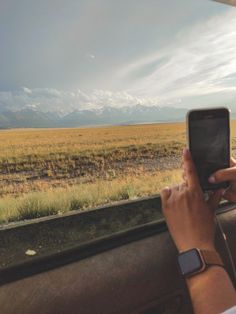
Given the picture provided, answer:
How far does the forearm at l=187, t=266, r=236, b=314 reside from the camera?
21.5 inches

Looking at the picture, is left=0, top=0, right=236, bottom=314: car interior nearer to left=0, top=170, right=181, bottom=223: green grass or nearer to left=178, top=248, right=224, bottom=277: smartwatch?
left=0, top=170, right=181, bottom=223: green grass

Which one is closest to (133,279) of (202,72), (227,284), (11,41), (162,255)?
(162,255)

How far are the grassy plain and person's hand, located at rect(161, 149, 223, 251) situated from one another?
361 millimetres

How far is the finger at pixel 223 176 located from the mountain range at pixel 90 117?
1.77 ft

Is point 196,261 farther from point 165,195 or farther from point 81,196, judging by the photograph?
point 81,196

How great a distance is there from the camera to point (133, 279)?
785 mm

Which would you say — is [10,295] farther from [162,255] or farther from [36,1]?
[36,1]

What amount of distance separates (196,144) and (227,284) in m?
0.29

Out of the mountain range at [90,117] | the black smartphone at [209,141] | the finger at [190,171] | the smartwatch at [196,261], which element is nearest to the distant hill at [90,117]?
the mountain range at [90,117]

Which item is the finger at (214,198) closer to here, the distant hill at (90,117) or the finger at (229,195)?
the finger at (229,195)

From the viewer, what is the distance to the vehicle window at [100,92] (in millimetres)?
1137

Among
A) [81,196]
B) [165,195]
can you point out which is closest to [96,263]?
[165,195]

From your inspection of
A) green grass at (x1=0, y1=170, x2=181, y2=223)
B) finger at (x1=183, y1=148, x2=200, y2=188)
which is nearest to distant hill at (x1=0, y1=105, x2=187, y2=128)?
green grass at (x1=0, y1=170, x2=181, y2=223)

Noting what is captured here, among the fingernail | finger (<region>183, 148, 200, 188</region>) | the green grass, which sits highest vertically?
finger (<region>183, 148, 200, 188</region>)
